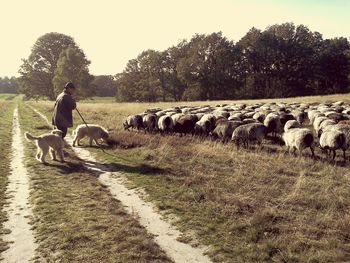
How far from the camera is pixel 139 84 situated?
70688mm

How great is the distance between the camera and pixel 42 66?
59.7 metres

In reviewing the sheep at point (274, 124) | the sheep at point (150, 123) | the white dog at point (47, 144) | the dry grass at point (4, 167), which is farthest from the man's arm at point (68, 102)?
the sheep at point (274, 124)

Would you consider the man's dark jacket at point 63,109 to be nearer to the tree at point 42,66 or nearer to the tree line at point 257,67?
the tree at point 42,66

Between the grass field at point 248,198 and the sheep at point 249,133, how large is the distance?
1.54m

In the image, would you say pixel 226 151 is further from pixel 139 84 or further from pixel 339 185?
pixel 139 84

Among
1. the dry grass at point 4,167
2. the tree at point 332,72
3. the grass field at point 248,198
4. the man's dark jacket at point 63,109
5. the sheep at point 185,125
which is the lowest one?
the grass field at point 248,198

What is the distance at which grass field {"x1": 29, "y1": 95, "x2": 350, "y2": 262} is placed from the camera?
6.34 metres

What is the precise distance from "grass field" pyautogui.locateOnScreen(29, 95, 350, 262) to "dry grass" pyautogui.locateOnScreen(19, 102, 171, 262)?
3.43ft

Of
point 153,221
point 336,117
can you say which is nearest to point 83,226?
point 153,221

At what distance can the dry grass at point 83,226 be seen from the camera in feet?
19.8

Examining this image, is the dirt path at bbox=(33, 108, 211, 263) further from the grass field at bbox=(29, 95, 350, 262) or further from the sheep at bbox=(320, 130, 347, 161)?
the sheep at bbox=(320, 130, 347, 161)

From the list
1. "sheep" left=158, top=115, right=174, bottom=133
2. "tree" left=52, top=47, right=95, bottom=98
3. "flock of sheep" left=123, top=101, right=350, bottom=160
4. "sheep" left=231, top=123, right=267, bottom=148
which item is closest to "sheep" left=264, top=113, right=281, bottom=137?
"flock of sheep" left=123, top=101, right=350, bottom=160

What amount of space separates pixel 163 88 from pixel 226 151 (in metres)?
57.3

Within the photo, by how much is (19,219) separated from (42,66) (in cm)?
5748
